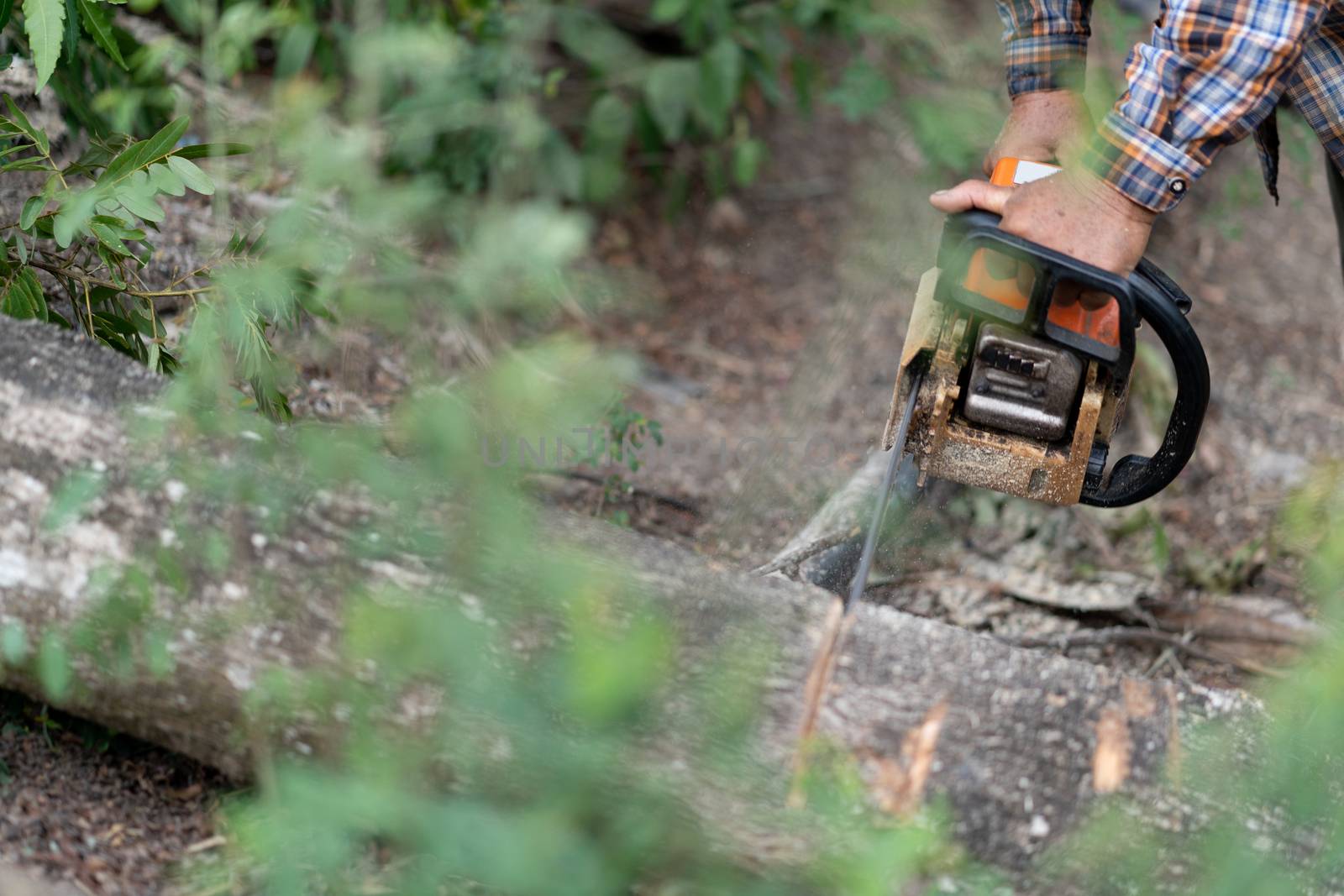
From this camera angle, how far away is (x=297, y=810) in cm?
144

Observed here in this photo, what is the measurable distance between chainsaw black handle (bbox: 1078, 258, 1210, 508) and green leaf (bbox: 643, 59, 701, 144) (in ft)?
7.95

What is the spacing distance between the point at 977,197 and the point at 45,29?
5.43 feet

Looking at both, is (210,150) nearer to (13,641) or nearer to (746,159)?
(13,641)

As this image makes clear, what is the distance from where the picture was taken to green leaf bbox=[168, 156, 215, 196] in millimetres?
2174

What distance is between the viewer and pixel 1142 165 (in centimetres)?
211

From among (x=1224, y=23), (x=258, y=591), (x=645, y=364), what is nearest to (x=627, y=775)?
(x=258, y=591)

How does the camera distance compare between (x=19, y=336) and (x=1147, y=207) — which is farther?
(x=1147, y=207)

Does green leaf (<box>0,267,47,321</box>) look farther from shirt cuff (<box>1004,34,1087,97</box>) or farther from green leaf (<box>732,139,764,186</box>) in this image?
green leaf (<box>732,139,764,186</box>)

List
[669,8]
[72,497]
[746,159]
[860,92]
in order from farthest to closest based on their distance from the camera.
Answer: [746,159]
[860,92]
[669,8]
[72,497]

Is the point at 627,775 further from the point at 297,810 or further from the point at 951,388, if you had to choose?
the point at 951,388

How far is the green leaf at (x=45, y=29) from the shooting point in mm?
2072

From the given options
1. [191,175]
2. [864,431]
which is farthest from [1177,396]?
[191,175]

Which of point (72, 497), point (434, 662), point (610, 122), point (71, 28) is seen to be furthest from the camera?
point (610, 122)

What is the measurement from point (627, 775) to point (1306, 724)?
94 centimetres
